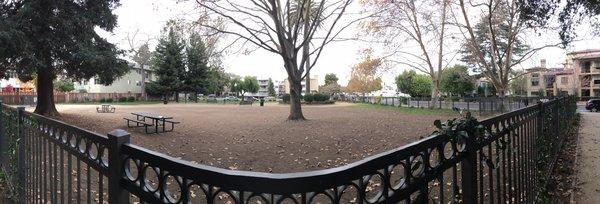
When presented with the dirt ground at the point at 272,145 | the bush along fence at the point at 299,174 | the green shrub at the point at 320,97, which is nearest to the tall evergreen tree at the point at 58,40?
the dirt ground at the point at 272,145

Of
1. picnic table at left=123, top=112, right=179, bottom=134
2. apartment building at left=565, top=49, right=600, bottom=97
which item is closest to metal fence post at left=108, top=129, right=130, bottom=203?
picnic table at left=123, top=112, right=179, bottom=134

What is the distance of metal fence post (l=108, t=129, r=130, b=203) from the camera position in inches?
84.0

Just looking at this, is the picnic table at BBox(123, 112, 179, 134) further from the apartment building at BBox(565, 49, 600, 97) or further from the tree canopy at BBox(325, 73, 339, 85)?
the tree canopy at BBox(325, 73, 339, 85)

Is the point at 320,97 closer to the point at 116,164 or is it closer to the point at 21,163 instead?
the point at 21,163

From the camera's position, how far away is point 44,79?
21.4 metres

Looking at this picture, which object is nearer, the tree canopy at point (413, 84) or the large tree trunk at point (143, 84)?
the large tree trunk at point (143, 84)

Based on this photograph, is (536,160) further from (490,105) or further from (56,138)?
(490,105)

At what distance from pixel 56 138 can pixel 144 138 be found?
9743mm

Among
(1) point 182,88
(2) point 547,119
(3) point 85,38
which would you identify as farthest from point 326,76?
(2) point 547,119

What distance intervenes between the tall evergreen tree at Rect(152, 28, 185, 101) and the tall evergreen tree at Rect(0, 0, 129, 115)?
34.0 metres

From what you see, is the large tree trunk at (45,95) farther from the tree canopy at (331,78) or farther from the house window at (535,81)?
the tree canopy at (331,78)

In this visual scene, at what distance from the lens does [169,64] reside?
55.0 meters

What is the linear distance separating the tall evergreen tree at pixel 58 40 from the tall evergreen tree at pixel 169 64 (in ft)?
112

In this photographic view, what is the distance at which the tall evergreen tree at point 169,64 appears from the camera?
180 feet
